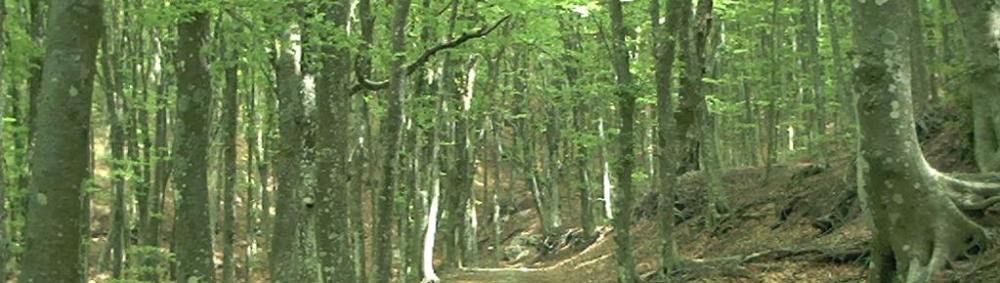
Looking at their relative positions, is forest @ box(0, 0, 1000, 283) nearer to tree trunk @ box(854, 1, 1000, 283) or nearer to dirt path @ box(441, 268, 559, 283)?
tree trunk @ box(854, 1, 1000, 283)

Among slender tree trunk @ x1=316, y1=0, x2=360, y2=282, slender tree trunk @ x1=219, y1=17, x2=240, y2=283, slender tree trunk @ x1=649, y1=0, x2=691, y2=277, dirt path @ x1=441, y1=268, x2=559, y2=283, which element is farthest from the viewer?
dirt path @ x1=441, y1=268, x2=559, y2=283

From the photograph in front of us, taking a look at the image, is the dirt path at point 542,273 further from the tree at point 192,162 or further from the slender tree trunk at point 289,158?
the tree at point 192,162

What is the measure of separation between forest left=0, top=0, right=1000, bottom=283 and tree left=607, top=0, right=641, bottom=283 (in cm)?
4

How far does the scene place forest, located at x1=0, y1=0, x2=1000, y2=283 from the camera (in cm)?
675

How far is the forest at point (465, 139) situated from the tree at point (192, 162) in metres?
0.02

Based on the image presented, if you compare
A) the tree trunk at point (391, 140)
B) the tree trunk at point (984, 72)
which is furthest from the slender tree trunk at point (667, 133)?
the tree trunk at point (984, 72)

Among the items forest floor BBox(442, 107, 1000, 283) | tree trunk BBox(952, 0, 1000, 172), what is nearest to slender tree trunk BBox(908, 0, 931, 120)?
forest floor BBox(442, 107, 1000, 283)

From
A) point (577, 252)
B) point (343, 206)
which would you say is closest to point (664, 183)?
point (343, 206)

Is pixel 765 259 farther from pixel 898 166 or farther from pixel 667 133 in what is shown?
pixel 898 166

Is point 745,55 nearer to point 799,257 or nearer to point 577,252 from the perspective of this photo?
point 577,252

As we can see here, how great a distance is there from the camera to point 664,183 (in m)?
14.7

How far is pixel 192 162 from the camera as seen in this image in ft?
28.9

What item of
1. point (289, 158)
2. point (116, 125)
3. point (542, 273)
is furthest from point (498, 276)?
point (289, 158)

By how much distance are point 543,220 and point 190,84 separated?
2428cm
